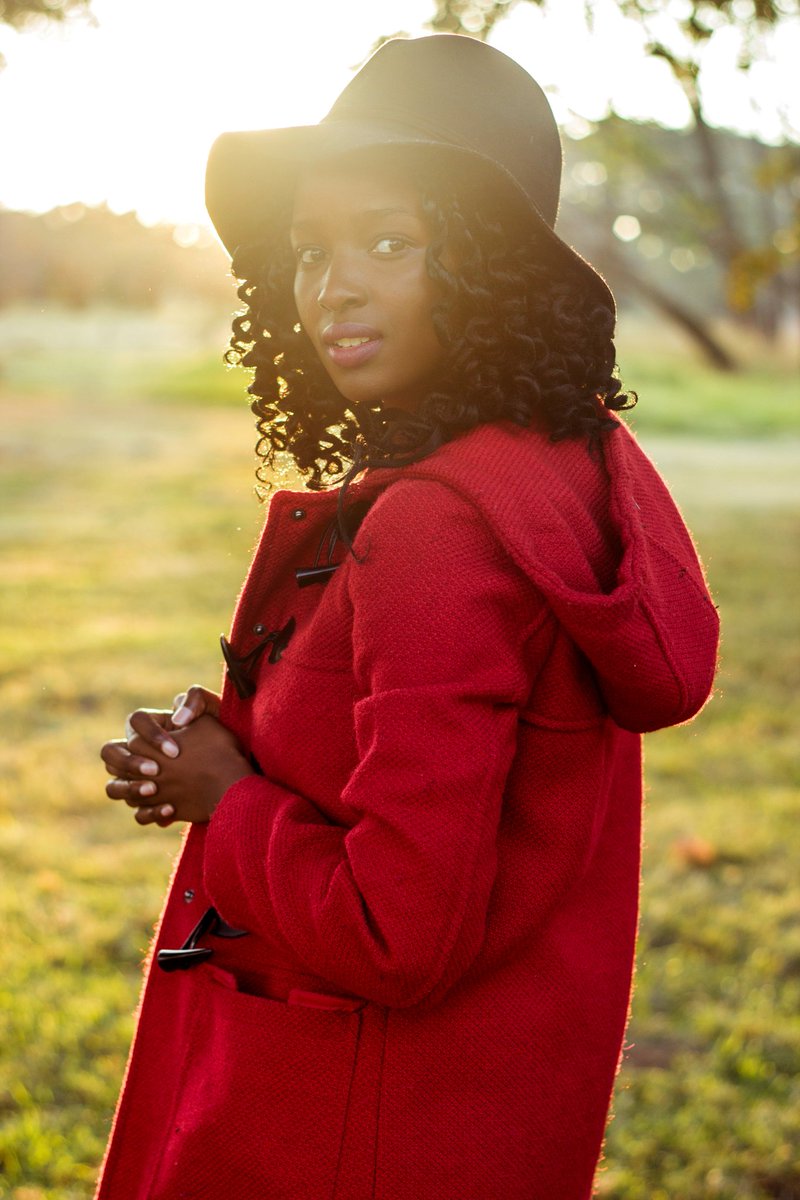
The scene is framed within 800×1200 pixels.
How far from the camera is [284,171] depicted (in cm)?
182

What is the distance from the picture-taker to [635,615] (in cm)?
149

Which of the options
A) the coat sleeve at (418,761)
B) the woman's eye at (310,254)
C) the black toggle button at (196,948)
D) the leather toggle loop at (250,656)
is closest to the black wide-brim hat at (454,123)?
the woman's eye at (310,254)

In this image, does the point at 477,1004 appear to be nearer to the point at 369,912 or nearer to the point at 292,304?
the point at 369,912

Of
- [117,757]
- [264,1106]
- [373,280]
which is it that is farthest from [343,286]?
[264,1106]

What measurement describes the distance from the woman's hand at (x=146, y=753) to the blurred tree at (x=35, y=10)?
5052 millimetres

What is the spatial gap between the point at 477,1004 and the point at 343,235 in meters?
1.03

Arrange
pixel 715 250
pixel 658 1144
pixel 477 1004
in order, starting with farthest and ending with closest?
pixel 715 250, pixel 658 1144, pixel 477 1004

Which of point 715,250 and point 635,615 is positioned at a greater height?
Answer: point 715,250

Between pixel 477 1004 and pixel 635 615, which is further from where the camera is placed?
pixel 477 1004

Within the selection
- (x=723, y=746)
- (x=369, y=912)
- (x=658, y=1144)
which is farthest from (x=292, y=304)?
(x=723, y=746)

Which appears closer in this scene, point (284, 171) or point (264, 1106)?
point (264, 1106)

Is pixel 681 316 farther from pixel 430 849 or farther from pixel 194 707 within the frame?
pixel 430 849

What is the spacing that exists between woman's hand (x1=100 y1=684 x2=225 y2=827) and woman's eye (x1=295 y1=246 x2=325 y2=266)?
0.63 meters

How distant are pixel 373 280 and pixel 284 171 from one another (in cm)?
26
